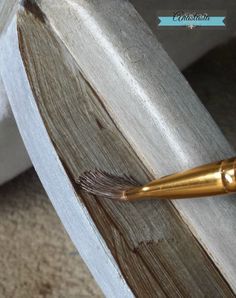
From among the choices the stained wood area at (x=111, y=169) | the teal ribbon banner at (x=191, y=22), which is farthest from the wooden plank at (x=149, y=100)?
the teal ribbon banner at (x=191, y=22)

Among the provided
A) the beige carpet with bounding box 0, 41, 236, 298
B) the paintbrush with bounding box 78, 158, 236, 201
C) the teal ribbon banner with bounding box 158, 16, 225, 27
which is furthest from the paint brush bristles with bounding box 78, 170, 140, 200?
the beige carpet with bounding box 0, 41, 236, 298

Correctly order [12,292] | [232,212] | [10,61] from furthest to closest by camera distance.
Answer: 1. [12,292]
2. [10,61]
3. [232,212]

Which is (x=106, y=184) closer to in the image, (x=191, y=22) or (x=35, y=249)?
(x=191, y=22)

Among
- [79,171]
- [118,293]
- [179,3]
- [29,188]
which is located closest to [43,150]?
[79,171]

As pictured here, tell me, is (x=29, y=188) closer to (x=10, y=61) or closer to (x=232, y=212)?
(x=10, y=61)

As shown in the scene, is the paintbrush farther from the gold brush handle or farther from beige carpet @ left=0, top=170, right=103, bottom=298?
beige carpet @ left=0, top=170, right=103, bottom=298
